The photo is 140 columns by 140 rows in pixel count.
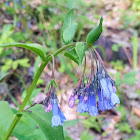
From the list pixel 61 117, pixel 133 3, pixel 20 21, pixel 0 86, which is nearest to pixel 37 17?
pixel 20 21

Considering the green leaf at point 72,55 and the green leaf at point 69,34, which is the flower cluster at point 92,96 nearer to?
the green leaf at point 72,55

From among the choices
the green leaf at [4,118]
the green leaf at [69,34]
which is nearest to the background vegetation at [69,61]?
the green leaf at [4,118]

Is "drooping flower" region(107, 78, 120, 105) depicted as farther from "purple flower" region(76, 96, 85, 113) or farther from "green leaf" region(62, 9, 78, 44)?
"green leaf" region(62, 9, 78, 44)

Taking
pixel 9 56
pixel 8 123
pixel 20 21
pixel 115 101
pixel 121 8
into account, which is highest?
pixel 121 8

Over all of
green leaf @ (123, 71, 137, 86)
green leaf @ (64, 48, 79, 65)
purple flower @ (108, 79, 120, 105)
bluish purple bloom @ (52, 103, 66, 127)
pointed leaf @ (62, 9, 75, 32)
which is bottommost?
bluish purple bloom @ (52, 103, 66, 127)

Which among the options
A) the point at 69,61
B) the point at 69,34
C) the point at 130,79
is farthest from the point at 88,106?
the point at 69,61

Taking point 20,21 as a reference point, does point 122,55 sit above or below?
below

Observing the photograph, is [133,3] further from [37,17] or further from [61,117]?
[61,117]

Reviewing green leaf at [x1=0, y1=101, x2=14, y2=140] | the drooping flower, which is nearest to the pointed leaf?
the drooping flower
